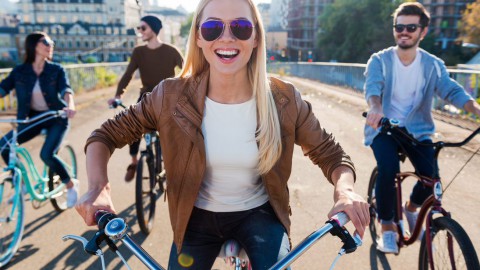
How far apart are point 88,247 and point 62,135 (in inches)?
155

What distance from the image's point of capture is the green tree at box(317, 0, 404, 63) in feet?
205

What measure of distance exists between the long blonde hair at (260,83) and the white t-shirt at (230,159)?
0.05 metres

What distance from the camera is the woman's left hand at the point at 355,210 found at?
5.56ft

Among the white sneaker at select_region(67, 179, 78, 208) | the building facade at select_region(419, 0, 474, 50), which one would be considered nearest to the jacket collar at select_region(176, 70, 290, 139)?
the white sneaker at select_region(67, 179, 78, 208)

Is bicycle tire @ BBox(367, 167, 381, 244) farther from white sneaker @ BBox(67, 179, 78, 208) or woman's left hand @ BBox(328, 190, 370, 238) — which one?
white sneaker @ BBox(67, 179, 78, 208)

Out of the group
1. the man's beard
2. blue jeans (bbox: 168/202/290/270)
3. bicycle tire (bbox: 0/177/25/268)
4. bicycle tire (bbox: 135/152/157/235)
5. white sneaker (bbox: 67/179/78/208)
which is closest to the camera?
blue jeans (bbox: 168/202/290/270)

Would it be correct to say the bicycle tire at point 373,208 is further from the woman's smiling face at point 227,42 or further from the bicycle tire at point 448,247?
the woman's smiling face at point 227,42

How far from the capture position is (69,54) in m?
119

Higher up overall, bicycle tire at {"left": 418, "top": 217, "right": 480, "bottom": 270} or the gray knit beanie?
the gray knit beanie

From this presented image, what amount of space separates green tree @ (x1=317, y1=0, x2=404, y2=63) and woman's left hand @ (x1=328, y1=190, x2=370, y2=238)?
208 feet

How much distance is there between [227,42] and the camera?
7.32ft

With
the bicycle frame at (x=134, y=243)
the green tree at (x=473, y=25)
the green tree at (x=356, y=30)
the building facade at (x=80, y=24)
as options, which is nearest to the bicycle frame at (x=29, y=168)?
the bicycle frame at (x=134, y=243)

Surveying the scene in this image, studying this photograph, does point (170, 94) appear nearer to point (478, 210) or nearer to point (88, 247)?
point (88, 247)

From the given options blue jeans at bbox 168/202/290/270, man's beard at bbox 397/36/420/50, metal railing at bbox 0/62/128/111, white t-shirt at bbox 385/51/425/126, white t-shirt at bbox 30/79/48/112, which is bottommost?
metal railing at bbox 0/62/128/111
